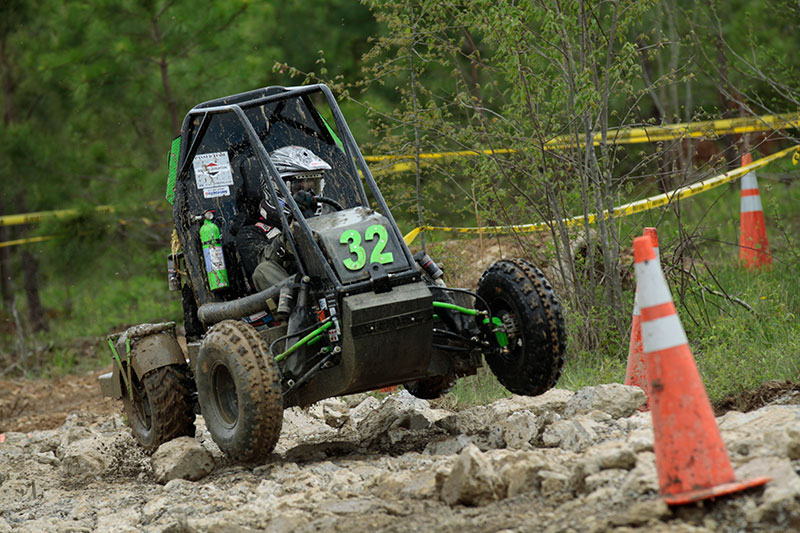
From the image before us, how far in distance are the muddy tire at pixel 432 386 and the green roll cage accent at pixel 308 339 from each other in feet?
3.95

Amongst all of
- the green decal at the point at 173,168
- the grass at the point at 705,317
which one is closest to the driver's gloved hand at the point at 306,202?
the green decal at the point at 173,168

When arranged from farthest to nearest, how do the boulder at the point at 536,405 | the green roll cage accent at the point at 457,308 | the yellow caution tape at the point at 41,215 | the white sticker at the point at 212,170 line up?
the yellow caution tape at the point at 41,215 → the white sticker at the point at 212,170 → the boulder at the point at 536,405 → the green roll cage accent at the point at 457,308

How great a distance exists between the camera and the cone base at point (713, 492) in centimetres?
392

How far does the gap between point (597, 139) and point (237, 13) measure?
7.85 m

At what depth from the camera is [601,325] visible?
866 centimetres

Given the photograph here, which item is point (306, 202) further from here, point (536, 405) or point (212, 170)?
point (536, 405)

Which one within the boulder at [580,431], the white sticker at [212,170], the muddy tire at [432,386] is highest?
the white sticker at [212,170]

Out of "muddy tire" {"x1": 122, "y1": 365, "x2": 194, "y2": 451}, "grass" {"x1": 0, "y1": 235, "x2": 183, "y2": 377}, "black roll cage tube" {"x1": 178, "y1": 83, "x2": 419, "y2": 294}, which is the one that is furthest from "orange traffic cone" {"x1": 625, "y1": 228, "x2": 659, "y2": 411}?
"grass" {"x1": 0, "y1": 235, "x2": 183, "y2": 377}

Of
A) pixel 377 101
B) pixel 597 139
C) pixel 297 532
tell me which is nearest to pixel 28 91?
pixel 377 101

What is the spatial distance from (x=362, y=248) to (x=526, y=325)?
1115 mm

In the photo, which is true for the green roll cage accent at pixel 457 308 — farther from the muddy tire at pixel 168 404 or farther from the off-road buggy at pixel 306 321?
the muddy tire at pixel 168 404

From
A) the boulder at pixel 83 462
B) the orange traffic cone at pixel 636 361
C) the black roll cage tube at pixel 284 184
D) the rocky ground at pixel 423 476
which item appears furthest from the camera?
the boulder at pixel 83 462

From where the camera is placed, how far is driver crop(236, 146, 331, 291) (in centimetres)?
677

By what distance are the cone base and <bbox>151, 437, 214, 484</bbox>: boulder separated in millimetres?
3470
